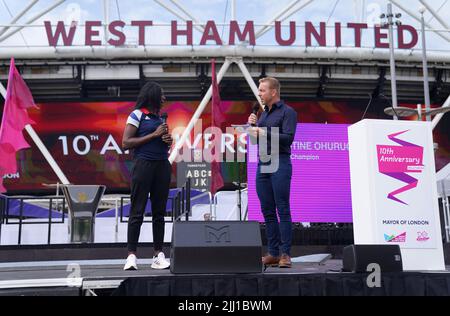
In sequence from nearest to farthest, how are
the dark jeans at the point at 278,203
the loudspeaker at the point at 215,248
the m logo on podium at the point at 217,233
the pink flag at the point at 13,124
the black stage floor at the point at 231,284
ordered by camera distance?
1. the black stage floor at the point at 231,284
2. the loudspeaker at the point at 215,248
3. the m logo on podium at the point at 217,233
4. the dark jeans at the point at 278,203
5. the pink flag at the point at 13,124

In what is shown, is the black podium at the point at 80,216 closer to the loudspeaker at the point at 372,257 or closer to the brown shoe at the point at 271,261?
the brown shoe at the point at 271,261

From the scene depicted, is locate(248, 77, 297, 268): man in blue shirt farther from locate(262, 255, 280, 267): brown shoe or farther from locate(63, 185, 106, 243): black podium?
locate(63, 185, 106, 243): black podium

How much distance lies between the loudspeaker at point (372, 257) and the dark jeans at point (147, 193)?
1.74m

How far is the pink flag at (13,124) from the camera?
13.8 metres

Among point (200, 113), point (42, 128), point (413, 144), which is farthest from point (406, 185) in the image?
point (42, 128)

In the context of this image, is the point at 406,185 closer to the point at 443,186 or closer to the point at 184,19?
the point at 443,186

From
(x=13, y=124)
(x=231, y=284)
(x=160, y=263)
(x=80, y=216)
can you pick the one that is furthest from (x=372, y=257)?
(x=13, y=124)

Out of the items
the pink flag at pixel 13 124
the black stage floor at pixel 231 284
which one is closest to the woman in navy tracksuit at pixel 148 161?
the black stage floor at pixel 231 284

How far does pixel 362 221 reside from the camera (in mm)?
5039

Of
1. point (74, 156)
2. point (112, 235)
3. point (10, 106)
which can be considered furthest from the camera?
point (74, 156)

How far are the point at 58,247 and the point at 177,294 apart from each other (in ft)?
24.2

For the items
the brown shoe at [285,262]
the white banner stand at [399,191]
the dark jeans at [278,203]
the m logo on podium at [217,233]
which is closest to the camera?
the m logo on podium at [217,233]

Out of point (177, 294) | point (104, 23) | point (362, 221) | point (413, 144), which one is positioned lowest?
point (177, 294)

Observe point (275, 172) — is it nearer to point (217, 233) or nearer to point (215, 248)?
point (217, 233)
